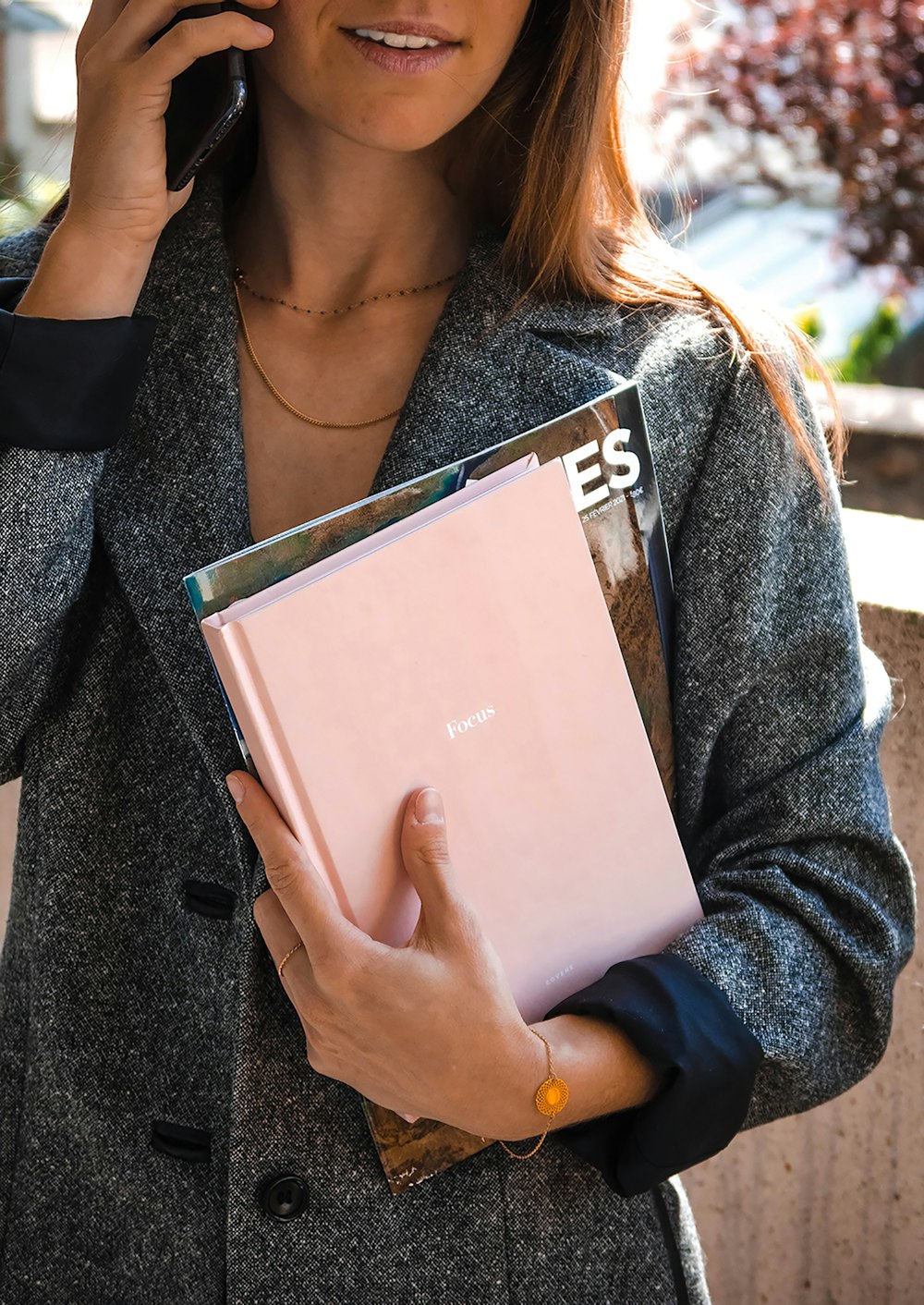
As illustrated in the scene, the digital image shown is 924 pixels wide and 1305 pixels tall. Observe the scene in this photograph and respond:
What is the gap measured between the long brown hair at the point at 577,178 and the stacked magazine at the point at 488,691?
0.30m

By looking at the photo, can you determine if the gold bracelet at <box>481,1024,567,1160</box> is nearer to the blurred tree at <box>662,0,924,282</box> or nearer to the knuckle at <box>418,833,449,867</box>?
the knuckle at <box>418,833,449,867</box>

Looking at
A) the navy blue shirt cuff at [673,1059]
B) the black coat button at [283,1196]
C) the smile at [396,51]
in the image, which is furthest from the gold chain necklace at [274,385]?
the black coat button at [283,1196]

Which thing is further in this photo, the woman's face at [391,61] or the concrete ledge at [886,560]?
the concrete ledge at [886,560]

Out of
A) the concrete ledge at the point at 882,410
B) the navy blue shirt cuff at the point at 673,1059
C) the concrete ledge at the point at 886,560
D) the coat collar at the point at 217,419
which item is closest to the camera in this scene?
the navy blue shirt cuff at the point at 673,1059

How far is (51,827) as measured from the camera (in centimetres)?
125

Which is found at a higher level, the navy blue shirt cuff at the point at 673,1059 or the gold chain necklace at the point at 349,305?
the gold chain necklace at the point at 349,305

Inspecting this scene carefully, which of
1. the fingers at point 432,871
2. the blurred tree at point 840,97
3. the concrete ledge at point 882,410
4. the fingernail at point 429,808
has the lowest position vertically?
the concrete ledge at point 882,410

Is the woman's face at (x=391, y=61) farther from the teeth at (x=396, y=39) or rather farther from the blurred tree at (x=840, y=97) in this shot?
the blurred tree at (x=840, y=97)

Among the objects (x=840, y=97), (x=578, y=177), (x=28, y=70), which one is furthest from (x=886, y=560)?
(x=28, y=70)

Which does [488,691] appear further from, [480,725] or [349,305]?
[349,305]

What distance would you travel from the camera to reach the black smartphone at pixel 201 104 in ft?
3.81

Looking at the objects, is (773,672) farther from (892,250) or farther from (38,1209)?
(892,250)

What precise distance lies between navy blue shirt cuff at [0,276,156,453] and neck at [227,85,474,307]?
0.96 ft

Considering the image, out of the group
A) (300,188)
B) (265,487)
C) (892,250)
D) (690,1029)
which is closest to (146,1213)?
(690,1029)
